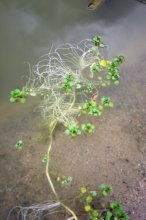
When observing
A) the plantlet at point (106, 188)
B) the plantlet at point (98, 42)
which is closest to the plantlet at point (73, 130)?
the plantlet at point (106, 188)

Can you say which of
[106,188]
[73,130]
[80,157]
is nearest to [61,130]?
[73,130]

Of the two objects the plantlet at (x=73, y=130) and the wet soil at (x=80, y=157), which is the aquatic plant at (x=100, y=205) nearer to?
the wet soil at (x=80, y=157)

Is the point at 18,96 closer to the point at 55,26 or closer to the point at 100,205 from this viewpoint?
the point at 55,26

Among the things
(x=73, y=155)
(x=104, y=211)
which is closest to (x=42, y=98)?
(x=73, y=155)

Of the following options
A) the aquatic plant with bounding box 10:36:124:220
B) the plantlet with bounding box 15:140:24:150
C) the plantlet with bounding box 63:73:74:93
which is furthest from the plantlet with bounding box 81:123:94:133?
the plantlet with bounding box 15:140:24:150

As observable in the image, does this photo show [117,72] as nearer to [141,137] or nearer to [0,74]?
[141,137]

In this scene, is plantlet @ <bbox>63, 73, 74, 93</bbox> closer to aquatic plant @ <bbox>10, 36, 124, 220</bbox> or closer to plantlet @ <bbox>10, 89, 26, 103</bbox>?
aquatic plant @ <bbox>10, 36, 124, 220</bbox>
